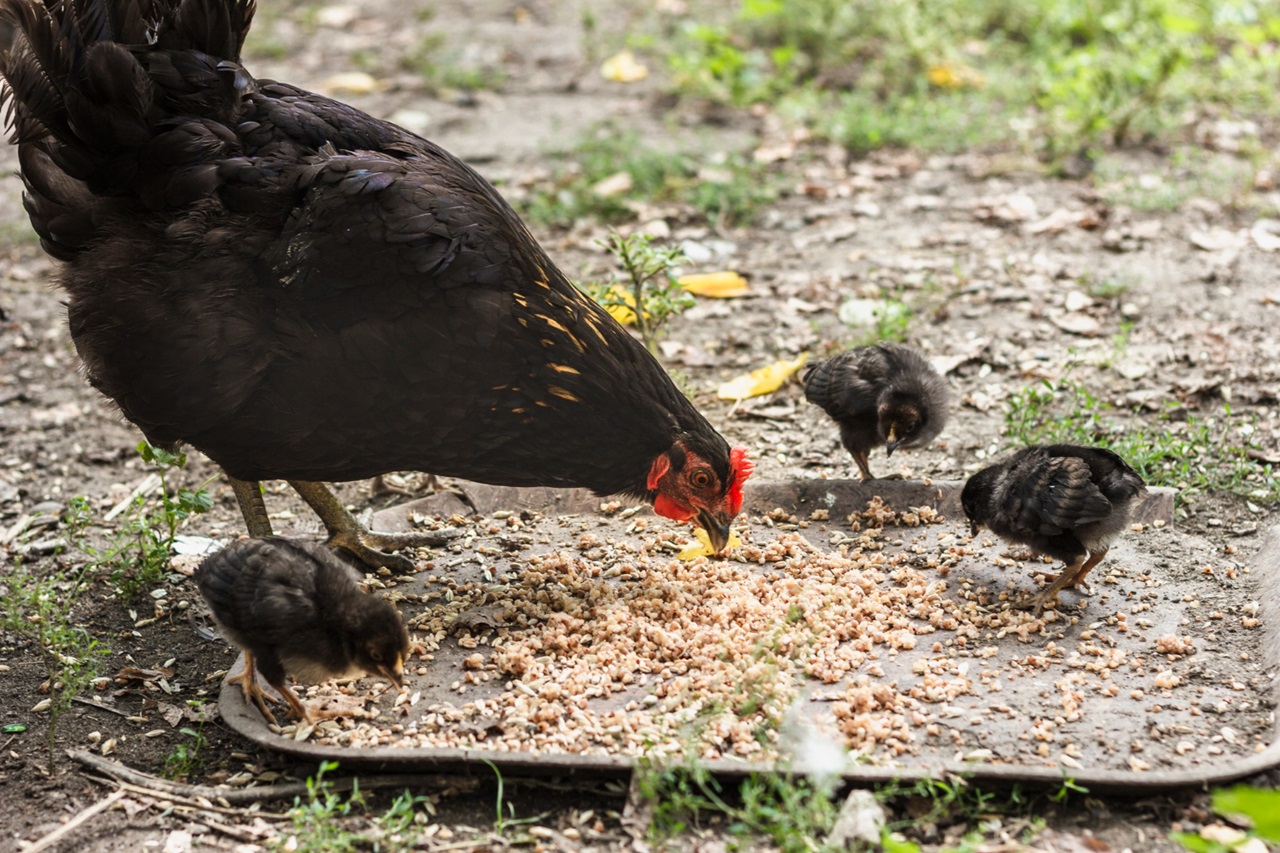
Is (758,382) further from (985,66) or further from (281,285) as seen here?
(985,66)

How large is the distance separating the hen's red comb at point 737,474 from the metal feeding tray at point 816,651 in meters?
0.29

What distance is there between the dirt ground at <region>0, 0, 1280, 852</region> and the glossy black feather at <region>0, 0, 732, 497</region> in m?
0.60

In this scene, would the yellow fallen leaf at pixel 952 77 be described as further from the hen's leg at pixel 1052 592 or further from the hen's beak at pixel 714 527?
the hen's beak at pixel 714 527

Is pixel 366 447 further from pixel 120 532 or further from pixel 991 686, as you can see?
pixel 991 686

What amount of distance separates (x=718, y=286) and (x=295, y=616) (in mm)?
3690

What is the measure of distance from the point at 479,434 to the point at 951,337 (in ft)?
10.1

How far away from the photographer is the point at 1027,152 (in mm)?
7926

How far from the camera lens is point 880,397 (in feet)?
15.4

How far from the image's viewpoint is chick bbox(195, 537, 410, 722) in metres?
3.44

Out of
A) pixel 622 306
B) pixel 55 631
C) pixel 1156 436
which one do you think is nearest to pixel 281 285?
pixel 55 631

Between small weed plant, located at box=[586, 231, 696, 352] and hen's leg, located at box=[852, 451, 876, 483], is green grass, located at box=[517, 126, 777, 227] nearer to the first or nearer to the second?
small weed plant, located at box=[586, 231, 696, 352]

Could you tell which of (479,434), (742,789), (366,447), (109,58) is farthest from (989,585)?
(109,58)

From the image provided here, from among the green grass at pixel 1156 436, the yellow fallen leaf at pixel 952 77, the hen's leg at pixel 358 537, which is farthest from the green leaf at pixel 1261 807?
the yellow fallen leaf at pixel 952 77

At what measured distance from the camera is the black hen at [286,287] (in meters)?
3.69
